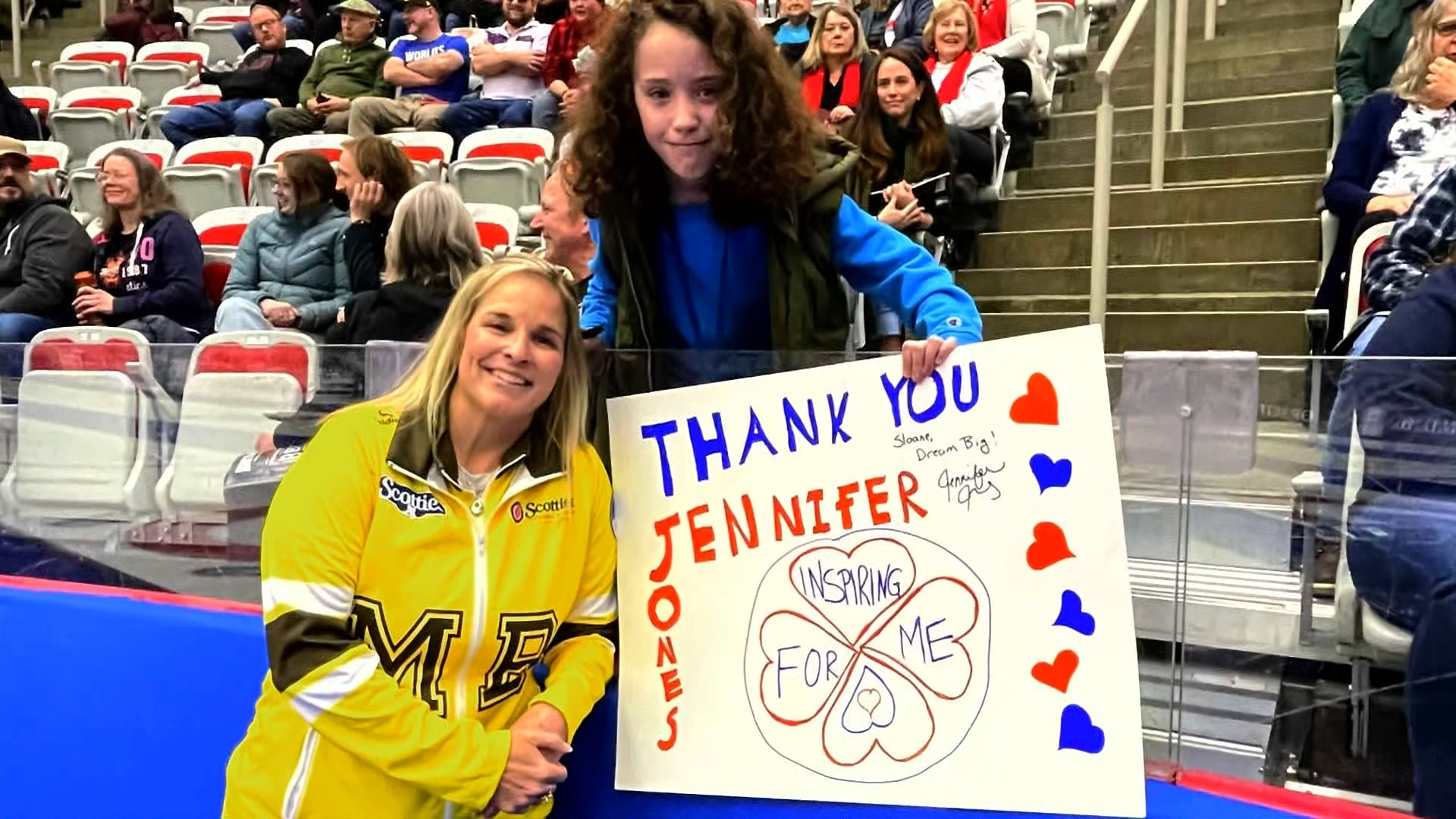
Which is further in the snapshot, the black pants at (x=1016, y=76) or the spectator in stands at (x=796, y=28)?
the black pants at (x=1016, y=76)

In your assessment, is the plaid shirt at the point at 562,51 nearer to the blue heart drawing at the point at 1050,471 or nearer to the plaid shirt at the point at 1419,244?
the plaid shirt at the point at 1419,244

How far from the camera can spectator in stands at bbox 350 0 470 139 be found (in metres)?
5.21

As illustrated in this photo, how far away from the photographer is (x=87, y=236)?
404 cm

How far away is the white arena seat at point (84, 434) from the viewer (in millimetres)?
2211

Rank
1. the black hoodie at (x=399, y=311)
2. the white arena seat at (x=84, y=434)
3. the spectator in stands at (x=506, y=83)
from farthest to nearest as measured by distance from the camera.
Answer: the spectator in stands at (x=506, y=83)
the black hoodie at (x=399, y=311)
the white arena seat at (x=84, y=434)

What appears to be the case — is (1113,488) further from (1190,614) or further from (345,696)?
Answer: (345,696)

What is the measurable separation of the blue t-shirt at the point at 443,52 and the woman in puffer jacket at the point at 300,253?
1.80 meters

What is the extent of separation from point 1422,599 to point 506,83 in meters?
4.72

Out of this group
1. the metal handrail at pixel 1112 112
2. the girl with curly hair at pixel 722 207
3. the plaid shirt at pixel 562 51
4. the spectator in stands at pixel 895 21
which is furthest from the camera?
the plaid shirt at pixel 562 51

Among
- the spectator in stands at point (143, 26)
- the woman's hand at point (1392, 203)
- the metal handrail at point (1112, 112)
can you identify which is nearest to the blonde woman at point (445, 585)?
the woman's hand at point (1392, 203)

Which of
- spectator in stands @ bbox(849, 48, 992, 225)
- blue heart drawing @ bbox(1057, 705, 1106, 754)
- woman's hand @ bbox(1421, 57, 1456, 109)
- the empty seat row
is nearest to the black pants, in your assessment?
spectator in stands @ bbox(849, 48, 992, 225)

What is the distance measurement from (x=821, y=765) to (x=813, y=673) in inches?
3.9

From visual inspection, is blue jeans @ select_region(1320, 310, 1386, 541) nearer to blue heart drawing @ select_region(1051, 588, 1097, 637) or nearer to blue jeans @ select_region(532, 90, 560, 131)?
blue heart drawing @ select_region(1051, 588, 1097, 637)

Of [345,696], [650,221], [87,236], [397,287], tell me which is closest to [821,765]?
[345,696]
